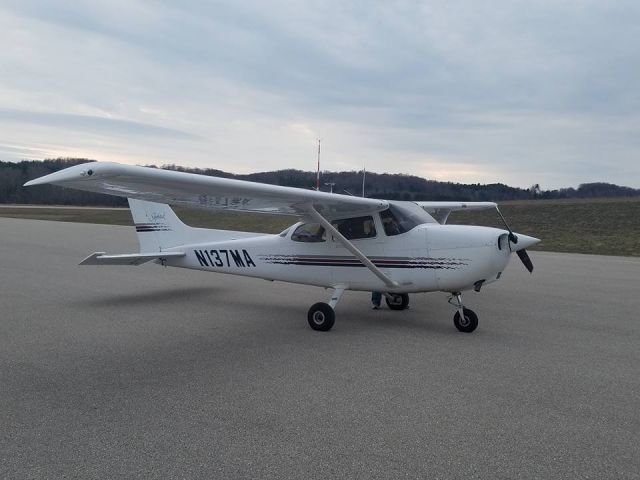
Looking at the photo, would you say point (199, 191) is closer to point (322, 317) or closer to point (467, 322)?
point (322, 317)

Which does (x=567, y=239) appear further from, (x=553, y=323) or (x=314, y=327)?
(x=314, y=327)

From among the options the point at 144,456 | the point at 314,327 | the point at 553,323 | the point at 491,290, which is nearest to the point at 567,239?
the point at 491,290

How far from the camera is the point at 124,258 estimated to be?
29.8 ft

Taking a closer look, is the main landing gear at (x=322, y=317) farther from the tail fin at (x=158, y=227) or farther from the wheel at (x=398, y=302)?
the tail fin at (x=158, y=227)

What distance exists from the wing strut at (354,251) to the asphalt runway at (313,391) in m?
0.70

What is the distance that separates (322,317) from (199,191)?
2.60 metres

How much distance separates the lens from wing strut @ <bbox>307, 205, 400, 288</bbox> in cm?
738

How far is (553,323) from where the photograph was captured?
25.7ft

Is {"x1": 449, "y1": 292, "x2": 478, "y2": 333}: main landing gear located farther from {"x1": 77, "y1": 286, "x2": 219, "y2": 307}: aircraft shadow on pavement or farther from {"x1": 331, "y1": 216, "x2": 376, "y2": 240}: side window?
{"x1": 77, "y1": 286, "x2": 219, "y2": 307}: aircraft shadow on pavement

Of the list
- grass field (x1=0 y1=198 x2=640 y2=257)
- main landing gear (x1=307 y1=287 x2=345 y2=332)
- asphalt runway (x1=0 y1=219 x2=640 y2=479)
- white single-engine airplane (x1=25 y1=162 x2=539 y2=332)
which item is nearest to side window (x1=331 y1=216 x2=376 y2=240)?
white single-engine airplane (x1=25 y1=162 x2=539 y2=332)

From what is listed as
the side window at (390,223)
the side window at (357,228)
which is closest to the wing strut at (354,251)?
the side window at (357,228)

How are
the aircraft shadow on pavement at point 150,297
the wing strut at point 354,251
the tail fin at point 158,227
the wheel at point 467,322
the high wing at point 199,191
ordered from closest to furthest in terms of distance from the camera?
1. the high wing at point 199,191
2. the wheel at point 467,322
3. the wing strut at point 354,251
4. the aircraft shadow on pavement at point 150,297
5. the tail fin at point 158,227

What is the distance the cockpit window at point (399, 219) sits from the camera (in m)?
7.63

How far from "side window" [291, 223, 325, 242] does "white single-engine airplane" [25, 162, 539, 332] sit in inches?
0.6
